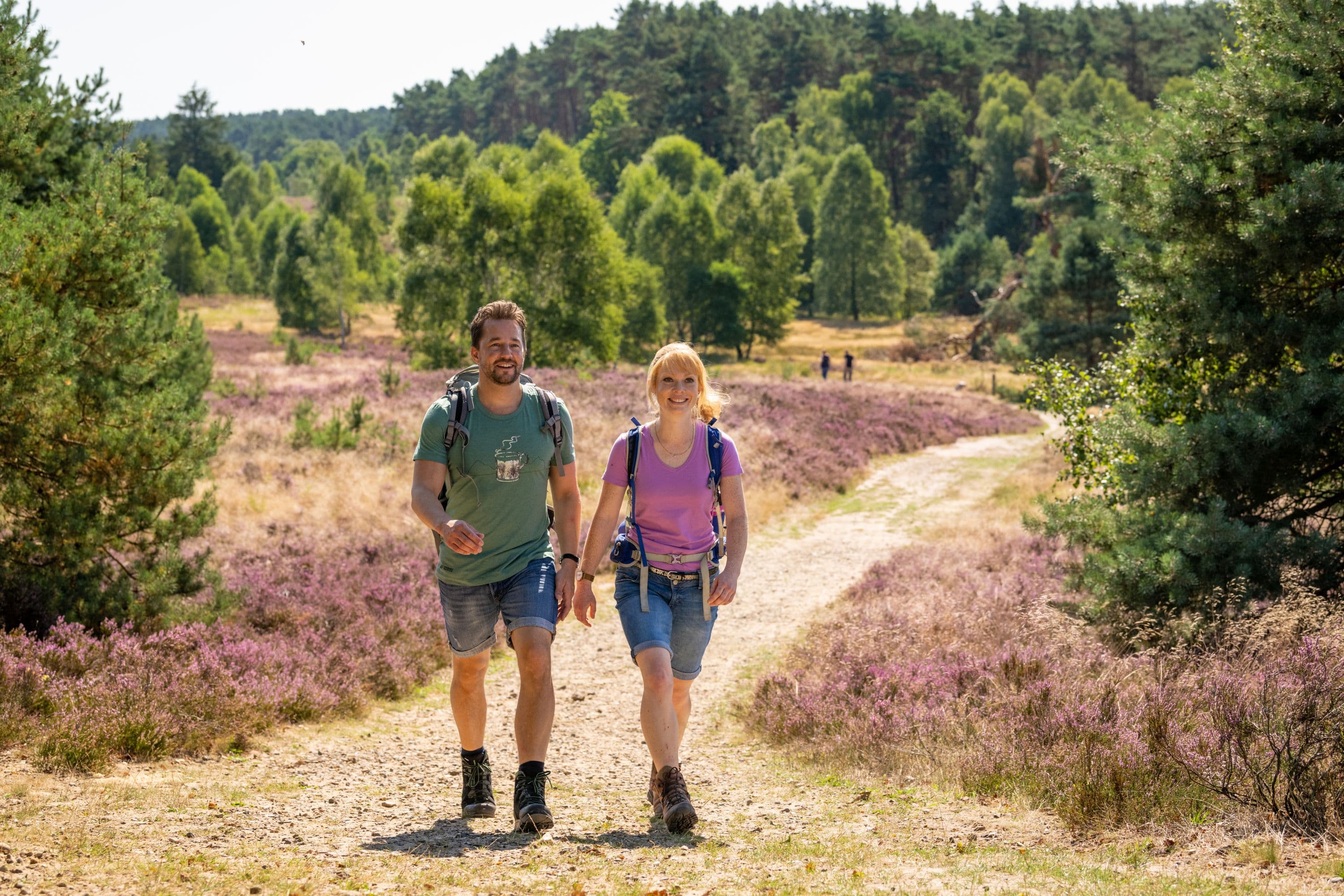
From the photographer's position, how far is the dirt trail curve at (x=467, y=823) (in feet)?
13.8

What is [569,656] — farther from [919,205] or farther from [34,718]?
[919,205]

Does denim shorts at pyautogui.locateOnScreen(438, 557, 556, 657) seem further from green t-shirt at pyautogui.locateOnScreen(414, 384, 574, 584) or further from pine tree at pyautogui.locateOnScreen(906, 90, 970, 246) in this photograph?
pine tree at pyautogui.locateOnScreen(906, 90, 970, 246)

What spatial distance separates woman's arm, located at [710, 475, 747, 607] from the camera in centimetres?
518

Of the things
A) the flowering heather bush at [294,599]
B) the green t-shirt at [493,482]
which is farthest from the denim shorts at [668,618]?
the flowering heather bush at [294,599]

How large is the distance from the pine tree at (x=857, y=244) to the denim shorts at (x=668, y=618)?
72.4m

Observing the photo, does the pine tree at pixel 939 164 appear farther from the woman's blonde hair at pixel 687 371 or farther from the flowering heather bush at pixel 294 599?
the woman's blonde hair at pixel 687 371

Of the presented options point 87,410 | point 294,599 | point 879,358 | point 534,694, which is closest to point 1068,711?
point 534,694

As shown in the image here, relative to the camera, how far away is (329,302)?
226 ft

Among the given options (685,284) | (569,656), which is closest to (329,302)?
(685,284)

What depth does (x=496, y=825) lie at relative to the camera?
527cm

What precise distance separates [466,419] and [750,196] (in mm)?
66866

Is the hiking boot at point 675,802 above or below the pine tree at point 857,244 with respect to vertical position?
below

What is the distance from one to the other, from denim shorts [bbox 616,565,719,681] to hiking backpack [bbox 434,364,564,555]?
0.53m

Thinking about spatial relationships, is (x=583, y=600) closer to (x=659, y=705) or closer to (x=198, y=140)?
(x=659, y=705)
